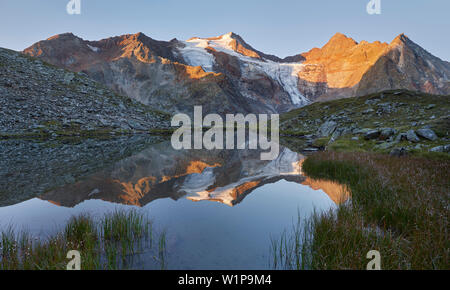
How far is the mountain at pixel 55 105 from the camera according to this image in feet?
163

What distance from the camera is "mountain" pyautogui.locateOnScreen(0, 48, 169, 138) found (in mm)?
49812

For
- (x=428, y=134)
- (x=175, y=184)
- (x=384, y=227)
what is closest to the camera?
(x=384, y=227)

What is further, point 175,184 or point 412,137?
point 412,137

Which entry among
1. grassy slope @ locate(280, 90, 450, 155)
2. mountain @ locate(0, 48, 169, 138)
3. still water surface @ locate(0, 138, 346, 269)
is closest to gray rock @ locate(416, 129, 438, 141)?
grassy slope @ locate(280, 90, 450, 155)

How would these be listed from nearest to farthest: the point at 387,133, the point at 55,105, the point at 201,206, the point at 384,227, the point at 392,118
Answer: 1. the point at 384,227
2. the point at 201,206
3. the point at 387,133
4. the point at 392,118
5. the point at 55,105

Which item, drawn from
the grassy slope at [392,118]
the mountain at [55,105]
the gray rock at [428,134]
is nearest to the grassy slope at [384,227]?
the grassy slope at [392,118]

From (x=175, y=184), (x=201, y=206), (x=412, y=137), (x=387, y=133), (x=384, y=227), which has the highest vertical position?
(x=387, y=133)

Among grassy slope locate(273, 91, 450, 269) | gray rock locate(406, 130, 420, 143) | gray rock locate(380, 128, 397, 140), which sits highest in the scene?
gray rock locate(380, 128, 397, 140)

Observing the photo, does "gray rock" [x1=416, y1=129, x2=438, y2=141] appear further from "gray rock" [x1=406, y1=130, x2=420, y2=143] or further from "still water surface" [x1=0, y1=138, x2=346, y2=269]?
"still water surface" [x1=0, y1=138, x2=346, y2=269]

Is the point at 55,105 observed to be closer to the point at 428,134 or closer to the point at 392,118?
the point at 428,134

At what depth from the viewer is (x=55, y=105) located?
2367 inches

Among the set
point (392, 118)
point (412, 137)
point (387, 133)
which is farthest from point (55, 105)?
point (392, 118)
